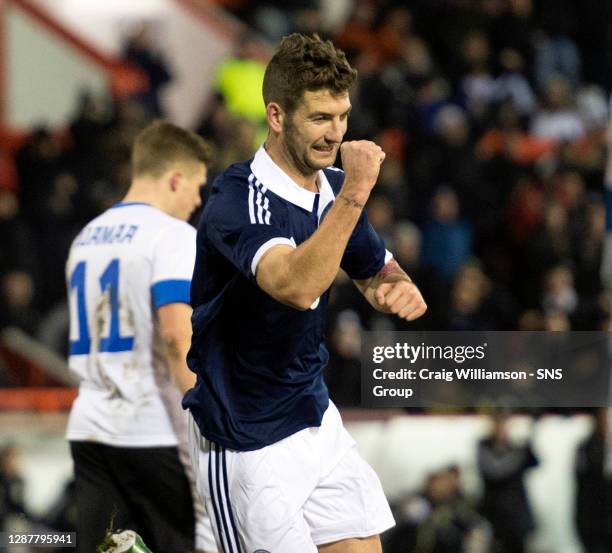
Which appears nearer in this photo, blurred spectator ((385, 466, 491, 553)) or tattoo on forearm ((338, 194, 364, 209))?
tattoo on forearm ((338, 194, 364, 209))

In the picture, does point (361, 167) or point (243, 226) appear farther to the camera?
point (243, 226)

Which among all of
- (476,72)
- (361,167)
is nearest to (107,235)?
(361,167)

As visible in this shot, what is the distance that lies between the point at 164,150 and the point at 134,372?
33.2 inches

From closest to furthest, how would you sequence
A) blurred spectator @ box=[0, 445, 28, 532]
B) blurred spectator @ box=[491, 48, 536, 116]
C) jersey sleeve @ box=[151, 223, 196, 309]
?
jersey sleeve @ box=[151, 223, 196, 309]
blurred spectator @ box=[0, 445, 28, 532]
blurred spectator @ box=[491, 48, 536, 116]

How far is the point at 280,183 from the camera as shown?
3.77 m

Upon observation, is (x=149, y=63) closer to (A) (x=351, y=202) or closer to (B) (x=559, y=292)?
(B) (x=559, y=292)

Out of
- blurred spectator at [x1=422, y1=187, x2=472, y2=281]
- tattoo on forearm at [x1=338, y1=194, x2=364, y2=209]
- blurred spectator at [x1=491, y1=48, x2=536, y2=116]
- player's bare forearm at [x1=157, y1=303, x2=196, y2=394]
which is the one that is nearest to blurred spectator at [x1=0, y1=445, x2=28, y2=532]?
player's bare forearm at [x1=157, y1=303, x2=196, y2=394]

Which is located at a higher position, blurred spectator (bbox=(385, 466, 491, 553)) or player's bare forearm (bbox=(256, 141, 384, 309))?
player's bare forearm (bbox=(256, 141, 384, 309))

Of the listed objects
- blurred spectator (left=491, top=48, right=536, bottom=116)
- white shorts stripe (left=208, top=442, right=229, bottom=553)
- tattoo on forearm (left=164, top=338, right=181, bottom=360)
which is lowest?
white shorts stripe (left=208, top=442, right=229, bottom=553)

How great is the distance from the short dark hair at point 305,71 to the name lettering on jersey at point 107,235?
4.56 ft

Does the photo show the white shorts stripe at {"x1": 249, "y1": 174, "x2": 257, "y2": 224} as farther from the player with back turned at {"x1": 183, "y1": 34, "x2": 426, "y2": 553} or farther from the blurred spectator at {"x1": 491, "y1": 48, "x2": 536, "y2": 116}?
the blurred spectator at {"x1": 491, "y1": 48, "x2": 536, "y2": 116}

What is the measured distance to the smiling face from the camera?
3652mm

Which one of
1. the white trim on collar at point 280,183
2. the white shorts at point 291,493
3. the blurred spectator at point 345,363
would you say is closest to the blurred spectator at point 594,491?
the blurred spectator at point 345,363

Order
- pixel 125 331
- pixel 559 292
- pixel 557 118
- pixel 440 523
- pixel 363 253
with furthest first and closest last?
pixel 557 118
pixel 559 292
pixel 440 523
pixel 125 331
pixel 363 253
